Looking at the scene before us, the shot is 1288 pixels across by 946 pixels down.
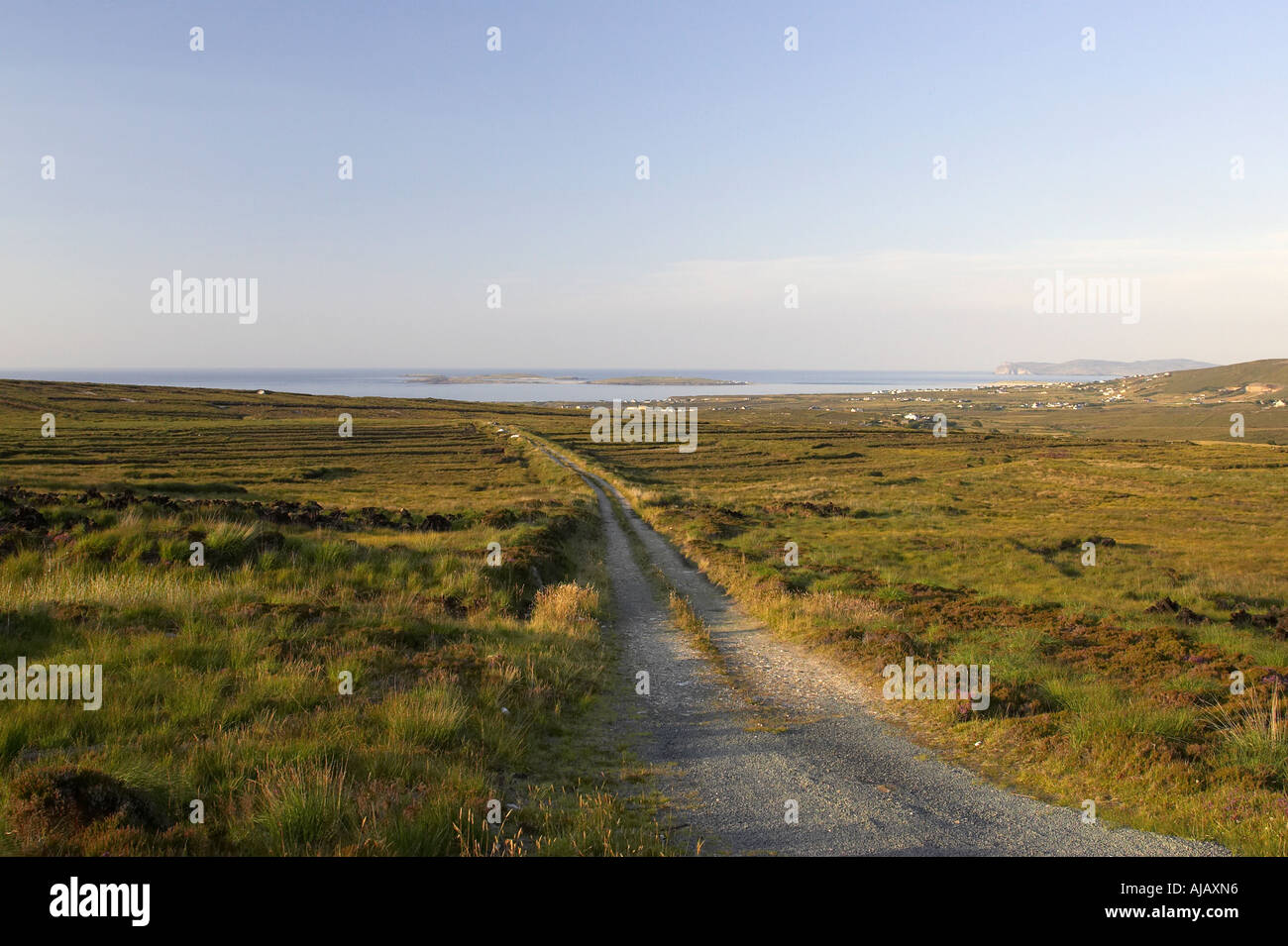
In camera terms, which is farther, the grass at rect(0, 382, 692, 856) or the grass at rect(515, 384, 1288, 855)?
the grass at rect(515, 384, 1288, 855)

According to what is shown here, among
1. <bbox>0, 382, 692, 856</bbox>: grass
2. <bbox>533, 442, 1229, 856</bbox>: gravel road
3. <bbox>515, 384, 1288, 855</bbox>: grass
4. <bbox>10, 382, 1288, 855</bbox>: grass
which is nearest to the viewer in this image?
<bbox>0, 382, 692, 856</bbox>: grass

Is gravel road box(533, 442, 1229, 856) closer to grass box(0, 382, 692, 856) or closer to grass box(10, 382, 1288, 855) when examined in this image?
grass box(10, 382, 1288, 855)

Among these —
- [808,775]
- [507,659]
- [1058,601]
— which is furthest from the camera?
[1058,601]

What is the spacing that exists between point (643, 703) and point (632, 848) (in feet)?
15.9

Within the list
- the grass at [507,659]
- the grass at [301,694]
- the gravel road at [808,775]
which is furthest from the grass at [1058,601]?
the grass at [301,694]

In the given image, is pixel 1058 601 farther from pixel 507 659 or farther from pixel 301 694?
pixel 301 694

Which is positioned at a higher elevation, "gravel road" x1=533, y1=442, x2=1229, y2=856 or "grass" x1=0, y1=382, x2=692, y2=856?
"grass" x1=0, y1=382, x2=692, y2=856

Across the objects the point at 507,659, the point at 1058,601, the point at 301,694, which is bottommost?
the point at 1058,601

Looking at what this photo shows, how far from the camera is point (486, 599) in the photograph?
15281 mm

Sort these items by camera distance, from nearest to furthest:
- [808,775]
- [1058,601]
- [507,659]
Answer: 1. [808,775]
2. [507,659]
3. [1058,601]

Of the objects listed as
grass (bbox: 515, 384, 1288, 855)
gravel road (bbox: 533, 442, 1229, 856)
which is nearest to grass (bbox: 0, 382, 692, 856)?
gravel road (bbox: 533, 442, 1229, 856)

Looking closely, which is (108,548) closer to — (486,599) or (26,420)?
(486,599)

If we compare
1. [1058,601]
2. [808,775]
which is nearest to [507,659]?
[808,775]
